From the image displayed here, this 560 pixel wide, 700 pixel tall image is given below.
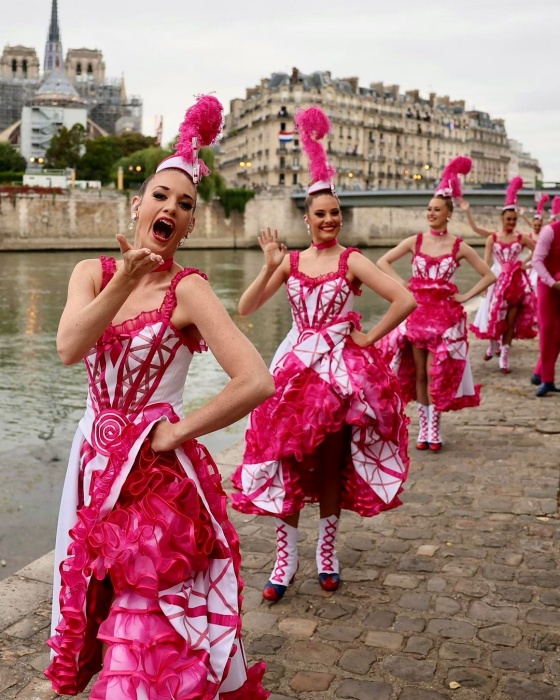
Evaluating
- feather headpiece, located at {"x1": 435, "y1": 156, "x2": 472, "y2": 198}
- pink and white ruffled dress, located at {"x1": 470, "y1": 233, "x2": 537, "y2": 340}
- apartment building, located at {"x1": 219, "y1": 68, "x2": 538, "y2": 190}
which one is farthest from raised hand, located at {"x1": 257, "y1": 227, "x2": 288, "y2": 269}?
apartment building, located at {"x1": 219, "y1": 68, "x2": 538, "y2": 190}

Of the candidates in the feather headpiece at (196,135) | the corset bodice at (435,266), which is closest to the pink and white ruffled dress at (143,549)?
the feather headpiece at (196,135)

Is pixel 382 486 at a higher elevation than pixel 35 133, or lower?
lower

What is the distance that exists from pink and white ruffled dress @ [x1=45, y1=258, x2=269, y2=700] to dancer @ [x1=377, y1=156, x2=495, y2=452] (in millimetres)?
5063

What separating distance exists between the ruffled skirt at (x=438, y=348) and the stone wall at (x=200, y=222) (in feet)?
188

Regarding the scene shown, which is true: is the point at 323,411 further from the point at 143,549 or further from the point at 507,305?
the point at 507,305

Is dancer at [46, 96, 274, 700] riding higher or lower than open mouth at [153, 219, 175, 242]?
lower

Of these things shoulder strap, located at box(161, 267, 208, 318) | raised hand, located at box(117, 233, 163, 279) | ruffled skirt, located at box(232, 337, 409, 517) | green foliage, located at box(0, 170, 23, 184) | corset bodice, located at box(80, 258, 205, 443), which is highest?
green foliage, located at box(0, 170, 23, 184)

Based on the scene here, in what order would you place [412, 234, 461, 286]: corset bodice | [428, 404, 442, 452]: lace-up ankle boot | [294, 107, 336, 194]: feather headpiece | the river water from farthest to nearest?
[412, 234, 461, 286]: corset bodice, [428, 404, 442, 452]: lace-up ankle boot, the river water, [294, 107, 336, 194]: feather headpiece

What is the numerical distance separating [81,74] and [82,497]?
6440 inches

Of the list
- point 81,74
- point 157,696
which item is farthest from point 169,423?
point 81,74

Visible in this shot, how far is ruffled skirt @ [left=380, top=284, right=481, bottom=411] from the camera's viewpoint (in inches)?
313

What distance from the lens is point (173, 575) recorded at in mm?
2660

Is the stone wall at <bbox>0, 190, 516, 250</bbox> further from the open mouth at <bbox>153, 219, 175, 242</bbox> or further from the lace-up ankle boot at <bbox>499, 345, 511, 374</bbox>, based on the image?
the open mouth at <bbox>153, 219, 175, 242</bbox>

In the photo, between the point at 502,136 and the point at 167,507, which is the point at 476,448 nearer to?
the point at 167,507
